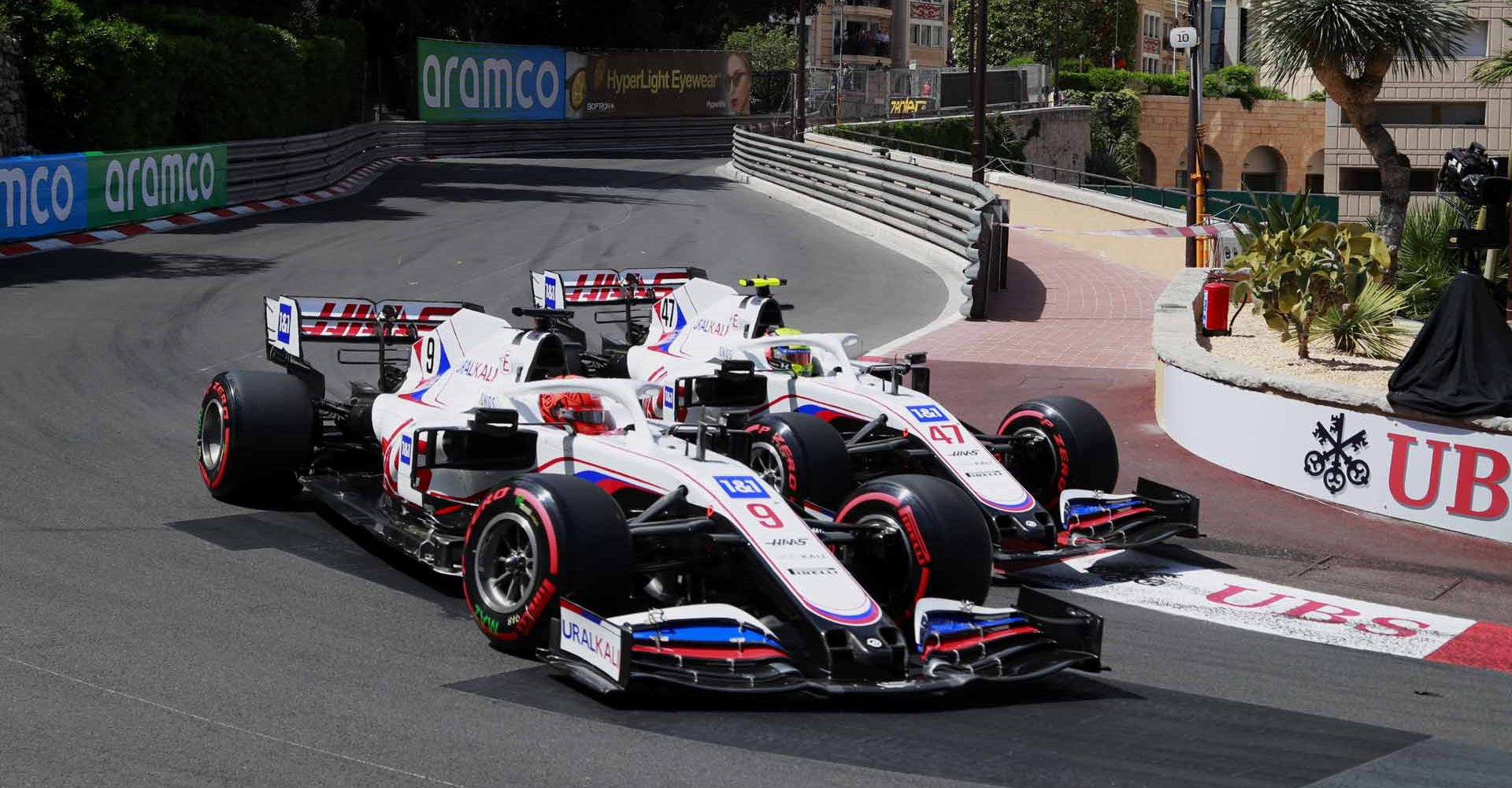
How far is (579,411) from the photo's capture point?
29.7 ft

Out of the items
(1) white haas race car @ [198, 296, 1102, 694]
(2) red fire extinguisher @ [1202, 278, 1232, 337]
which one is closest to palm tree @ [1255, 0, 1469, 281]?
(2) red fire extinguisher @ [1202, 278, 1232, 337]

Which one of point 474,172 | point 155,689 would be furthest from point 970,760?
point 474,172

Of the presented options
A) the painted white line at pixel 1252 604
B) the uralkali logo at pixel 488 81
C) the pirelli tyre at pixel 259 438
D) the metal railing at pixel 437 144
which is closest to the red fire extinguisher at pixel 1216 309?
the painted white line at pixel 1252 604

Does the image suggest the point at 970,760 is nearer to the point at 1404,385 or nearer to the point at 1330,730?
the point at 1330,730

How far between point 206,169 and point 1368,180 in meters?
35.0

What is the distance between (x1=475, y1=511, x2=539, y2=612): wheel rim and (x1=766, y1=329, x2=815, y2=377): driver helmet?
449cm

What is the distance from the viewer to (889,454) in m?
10.5

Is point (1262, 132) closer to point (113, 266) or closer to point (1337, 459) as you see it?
point (113, 266)

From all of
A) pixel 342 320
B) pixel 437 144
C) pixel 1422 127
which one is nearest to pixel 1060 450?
pixel 342 320

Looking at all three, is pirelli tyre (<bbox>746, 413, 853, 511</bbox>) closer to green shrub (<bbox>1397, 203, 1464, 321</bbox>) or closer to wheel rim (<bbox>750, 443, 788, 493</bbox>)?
wheel rim (<bbox>750, 443, 788, 493</bbox>)

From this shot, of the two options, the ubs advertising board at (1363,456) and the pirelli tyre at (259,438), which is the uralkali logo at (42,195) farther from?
the ubs advertising board at (1363,456)

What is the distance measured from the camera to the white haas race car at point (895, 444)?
9.67m

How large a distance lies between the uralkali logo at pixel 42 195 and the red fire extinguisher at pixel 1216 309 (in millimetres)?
15703

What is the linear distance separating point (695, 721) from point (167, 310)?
13209 mm
